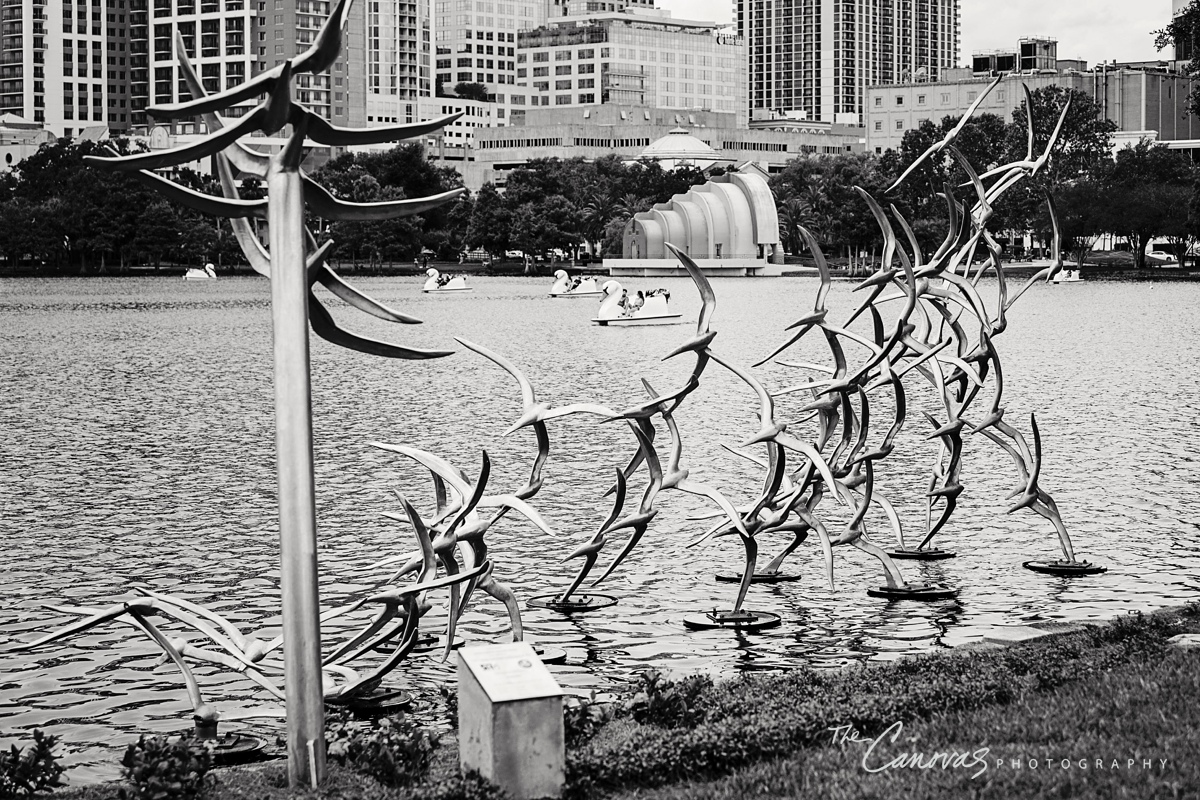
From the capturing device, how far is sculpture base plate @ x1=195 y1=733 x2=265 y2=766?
8.72 metres

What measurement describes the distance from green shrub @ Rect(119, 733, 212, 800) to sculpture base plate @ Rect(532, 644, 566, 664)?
Result: 3.63 meters

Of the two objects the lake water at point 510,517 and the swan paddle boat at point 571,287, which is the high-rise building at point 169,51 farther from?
the lake water at point 510,517

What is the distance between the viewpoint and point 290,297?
753 cm

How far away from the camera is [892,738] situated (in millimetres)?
7602

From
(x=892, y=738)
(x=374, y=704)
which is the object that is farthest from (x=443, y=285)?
(x=892, y=738)

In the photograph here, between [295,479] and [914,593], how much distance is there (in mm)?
6629

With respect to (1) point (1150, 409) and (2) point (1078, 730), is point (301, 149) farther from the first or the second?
(1) point (1150, 409)

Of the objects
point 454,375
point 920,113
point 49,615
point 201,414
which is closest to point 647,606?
point 49,615

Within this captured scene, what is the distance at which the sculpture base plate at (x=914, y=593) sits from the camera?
12.7 m

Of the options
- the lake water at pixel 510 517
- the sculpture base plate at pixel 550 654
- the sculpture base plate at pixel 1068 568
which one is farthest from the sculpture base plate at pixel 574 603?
the sculpture base plate at pixel 1068 568

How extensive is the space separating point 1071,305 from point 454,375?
36.2 m

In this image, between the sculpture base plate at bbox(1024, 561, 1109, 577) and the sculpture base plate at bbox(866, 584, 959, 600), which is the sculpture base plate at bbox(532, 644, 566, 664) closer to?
the sculpture base plate at bbox(866, 584, 959, 600)

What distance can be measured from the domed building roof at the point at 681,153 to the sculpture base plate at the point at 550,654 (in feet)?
490

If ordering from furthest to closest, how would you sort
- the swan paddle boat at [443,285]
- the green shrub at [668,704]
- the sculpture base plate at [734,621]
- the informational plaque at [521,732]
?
1. the swan paddle boat at [443,285]
2. the sculpture base plate at [734,621]
3. the green shrub at [668,704]
4. the informational plaque at [521,732]
